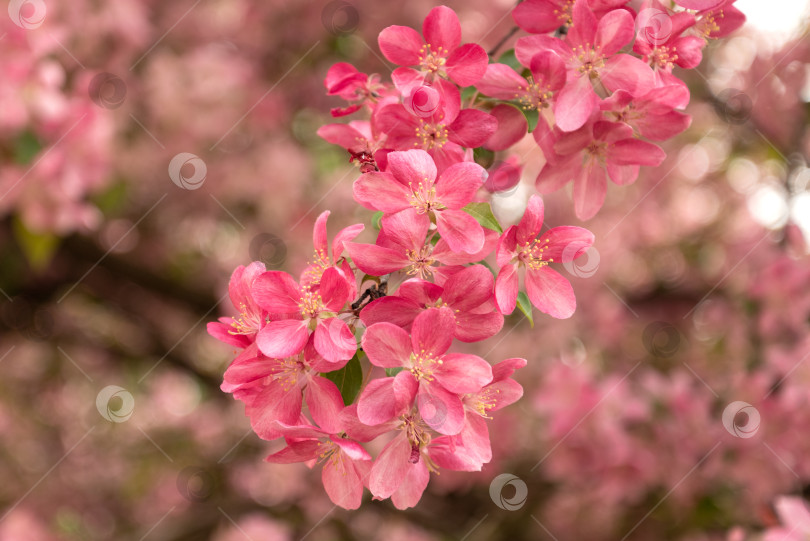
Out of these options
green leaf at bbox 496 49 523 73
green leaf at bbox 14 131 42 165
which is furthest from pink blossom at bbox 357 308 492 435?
green leaf at bbox 14 131 42 165

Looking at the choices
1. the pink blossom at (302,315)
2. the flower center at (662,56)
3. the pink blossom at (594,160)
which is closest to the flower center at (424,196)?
the pink blossom at (302,315)

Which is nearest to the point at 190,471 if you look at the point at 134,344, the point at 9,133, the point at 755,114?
the point at 134,344

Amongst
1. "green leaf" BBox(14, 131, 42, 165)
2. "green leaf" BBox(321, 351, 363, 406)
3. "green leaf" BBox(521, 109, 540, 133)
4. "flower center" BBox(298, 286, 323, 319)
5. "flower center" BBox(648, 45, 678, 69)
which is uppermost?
"flower center" BBox(648, 45, 678, 69)

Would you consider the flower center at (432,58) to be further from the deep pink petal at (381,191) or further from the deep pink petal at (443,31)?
the deep pink petal at (381,191)

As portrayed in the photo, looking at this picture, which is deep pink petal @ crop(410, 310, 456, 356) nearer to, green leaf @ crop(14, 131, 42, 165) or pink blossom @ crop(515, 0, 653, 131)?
pink blossom @ crop(515, 0, 653, 131)

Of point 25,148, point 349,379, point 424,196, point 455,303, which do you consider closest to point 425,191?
point 424,196

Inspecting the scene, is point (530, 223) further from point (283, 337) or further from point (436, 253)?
point (283, 337)

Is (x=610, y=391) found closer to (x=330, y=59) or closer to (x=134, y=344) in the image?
(x=330, y=59)
